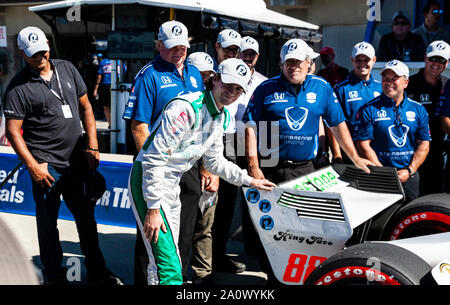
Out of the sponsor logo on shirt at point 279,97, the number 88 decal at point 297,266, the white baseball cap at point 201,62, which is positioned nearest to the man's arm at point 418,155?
the sponsor logo on shirt at point 279,97

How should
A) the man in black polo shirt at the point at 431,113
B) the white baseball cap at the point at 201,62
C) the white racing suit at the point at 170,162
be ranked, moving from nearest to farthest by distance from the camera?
the white racing suit at the point at 170,162 → the white baseball cap at the point at 201,62 → the man in black polo shirt at the point at 431,113

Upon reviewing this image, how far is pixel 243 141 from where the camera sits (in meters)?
4.47

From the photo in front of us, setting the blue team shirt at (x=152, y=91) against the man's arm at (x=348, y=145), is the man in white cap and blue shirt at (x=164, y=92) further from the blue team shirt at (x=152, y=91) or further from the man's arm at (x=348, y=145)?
the man's arm at (x=348, y=145)

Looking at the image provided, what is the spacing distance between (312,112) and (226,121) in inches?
38.4

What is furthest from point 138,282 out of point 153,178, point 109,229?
point 109,229

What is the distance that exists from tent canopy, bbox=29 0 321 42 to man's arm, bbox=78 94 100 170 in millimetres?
5701

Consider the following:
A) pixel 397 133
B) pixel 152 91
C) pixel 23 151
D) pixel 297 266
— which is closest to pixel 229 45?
pixel 152 91

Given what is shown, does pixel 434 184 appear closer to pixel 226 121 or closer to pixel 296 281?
pixel 296 281

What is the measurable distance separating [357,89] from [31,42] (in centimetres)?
268

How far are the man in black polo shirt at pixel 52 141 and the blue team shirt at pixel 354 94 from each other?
6.92ft

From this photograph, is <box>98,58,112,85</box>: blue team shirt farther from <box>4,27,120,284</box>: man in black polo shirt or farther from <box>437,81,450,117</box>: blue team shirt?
<box>437,81,450,117</box>: blue team shirt

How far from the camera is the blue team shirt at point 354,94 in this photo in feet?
16.1

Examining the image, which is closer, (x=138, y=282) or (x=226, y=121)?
(x=226, y=121)

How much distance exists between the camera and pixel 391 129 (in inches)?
173
